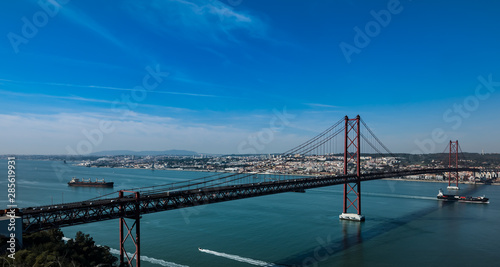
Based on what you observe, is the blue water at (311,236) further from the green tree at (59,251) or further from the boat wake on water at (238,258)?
the green tree at (59,251)

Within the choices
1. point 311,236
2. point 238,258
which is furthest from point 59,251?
point 311,236

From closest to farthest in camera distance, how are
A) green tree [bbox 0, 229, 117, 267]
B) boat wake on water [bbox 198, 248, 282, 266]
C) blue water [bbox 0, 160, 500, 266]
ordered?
green tree [bbox 0, 229, 117, 267] → boat wake on water [bbox 198, 248, 282, 266] → blue water [bbox 0, 160, 500, 266]

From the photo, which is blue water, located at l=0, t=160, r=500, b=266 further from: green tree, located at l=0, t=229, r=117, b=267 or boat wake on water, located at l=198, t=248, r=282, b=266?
green tree, located at l=0, t=229, r=117, b=267

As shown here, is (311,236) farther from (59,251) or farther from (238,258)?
(59,251)

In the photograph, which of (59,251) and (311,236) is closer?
(59,251)

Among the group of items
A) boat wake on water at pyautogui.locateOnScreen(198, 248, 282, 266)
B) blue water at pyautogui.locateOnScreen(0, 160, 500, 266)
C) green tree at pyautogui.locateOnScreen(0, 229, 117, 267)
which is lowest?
blue water at pyautogui.locateOnScreen(0, 160, 500, 266)

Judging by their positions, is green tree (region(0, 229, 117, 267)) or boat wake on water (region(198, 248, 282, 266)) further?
boat wake on water (region(198, 248, 282, 266))

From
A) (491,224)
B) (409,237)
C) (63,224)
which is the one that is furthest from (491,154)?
(63,224)

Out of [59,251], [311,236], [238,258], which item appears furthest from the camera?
[311,236]

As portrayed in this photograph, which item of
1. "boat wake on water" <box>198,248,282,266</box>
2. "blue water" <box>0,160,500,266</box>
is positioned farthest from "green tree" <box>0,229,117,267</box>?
"boat wake on water" <box>198,248,282,266</box>

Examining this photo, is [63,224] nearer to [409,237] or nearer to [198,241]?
[198,241]

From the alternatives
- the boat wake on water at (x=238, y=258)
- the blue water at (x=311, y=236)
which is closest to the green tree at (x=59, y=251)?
the blue water at (x=311, y=236)
